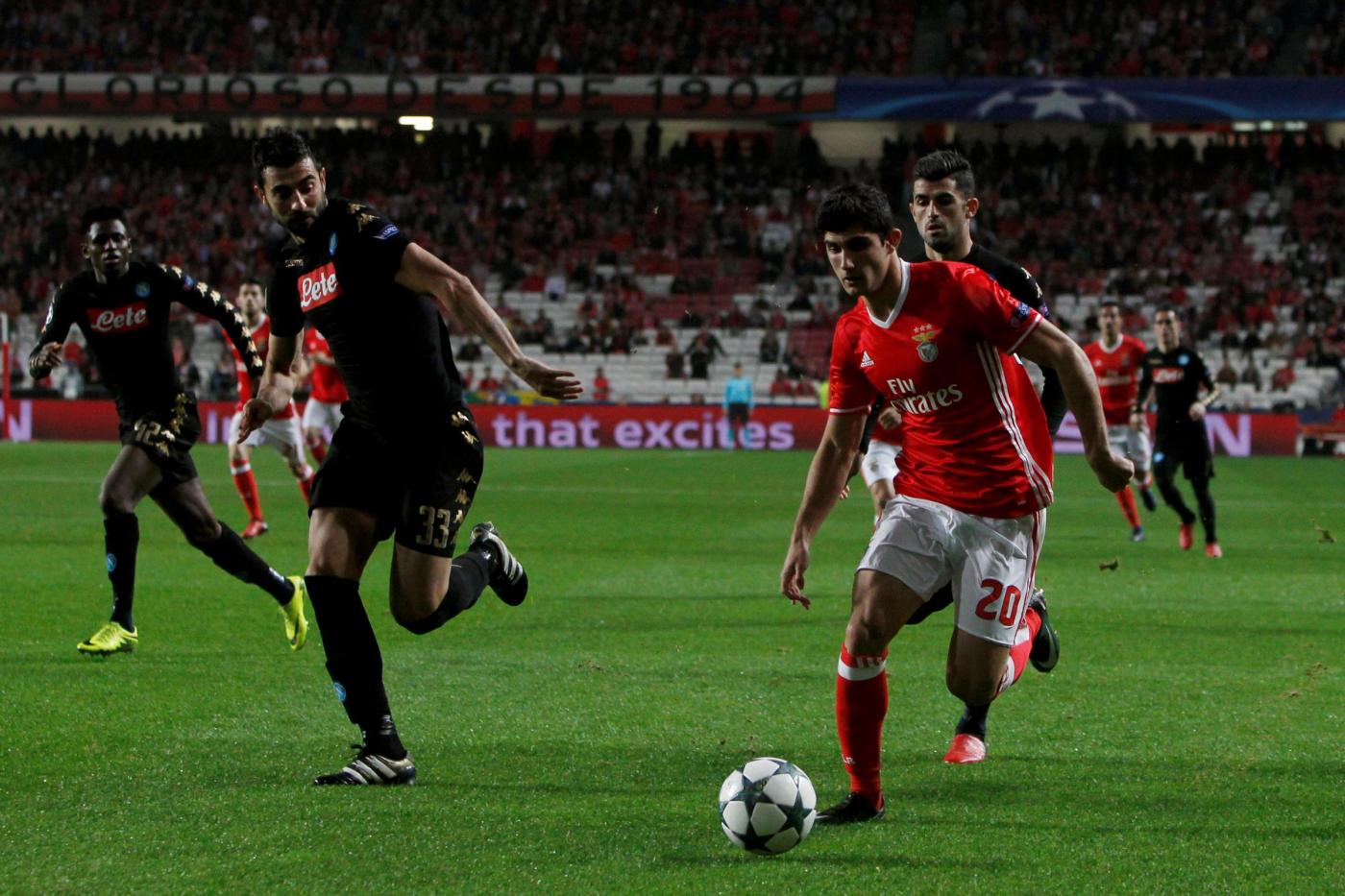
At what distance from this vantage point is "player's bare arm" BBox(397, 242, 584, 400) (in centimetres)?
474

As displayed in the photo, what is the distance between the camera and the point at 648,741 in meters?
6.07

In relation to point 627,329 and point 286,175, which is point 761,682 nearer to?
point 286,175

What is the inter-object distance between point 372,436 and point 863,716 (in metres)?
1.98

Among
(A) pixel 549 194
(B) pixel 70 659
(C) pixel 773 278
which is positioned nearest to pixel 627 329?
(C) pixel 773 278

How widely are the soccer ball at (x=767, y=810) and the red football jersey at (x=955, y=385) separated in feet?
3.66

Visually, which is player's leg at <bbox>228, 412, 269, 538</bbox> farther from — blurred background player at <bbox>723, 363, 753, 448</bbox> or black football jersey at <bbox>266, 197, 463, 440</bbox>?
blurred background player at <bbox>723, 363, 753, 448</bbox>

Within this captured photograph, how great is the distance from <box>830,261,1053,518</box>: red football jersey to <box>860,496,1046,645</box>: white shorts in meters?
0.07

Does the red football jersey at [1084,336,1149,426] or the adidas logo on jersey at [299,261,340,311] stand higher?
the adidas logo on jersey at [299,261,340,311]

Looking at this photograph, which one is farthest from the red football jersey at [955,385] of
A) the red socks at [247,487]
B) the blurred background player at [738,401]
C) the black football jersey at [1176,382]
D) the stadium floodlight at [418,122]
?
the stadium floodlight at [418,122]

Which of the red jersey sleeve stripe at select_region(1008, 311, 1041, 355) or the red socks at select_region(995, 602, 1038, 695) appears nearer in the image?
the red jersey sleeve stripe at select_region(1008, 311, 1041, 355)

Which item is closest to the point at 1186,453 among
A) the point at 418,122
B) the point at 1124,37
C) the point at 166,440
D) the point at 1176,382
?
the point at 1176,382

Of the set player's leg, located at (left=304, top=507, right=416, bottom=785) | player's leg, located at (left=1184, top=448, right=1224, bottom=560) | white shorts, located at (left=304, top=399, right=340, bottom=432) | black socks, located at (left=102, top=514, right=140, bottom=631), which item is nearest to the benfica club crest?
player's leg, located at (left=304, top=507, right=416, bottom=785)

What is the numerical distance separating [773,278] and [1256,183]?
11.8 m

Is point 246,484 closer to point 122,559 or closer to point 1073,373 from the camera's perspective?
point 122,559
